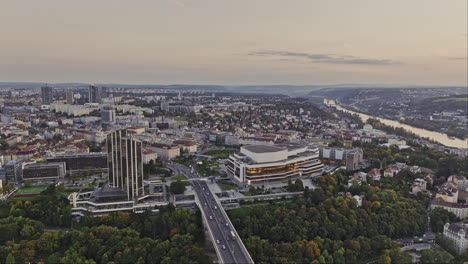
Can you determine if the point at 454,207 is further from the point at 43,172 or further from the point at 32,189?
the point at 43,172

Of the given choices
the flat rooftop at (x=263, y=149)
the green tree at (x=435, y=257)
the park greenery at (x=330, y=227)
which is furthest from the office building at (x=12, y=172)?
the green tree at (x=435, y=257)

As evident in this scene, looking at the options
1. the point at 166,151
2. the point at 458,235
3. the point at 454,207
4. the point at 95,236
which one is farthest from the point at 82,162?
the point at 454,207

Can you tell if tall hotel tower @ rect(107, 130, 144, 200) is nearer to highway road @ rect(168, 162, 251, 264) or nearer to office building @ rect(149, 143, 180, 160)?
highway road @ rect(168, 162, 251, 264)

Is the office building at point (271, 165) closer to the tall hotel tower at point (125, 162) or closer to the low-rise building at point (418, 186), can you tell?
the low-rise building at point (418, 186)

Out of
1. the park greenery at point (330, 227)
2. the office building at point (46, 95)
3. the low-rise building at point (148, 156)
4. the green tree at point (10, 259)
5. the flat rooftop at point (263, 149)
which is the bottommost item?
the green tree at point (10, 259)

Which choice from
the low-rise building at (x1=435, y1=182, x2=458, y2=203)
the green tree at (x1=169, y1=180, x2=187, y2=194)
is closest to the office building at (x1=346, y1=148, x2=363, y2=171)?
the low-rise building at (x1=435, y1=182, x2=458, y2=203)

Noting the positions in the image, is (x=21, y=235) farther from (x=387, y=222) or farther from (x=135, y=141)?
(x=387, y=222)

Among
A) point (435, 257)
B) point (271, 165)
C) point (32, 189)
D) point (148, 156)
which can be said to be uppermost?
point (271, 165)
